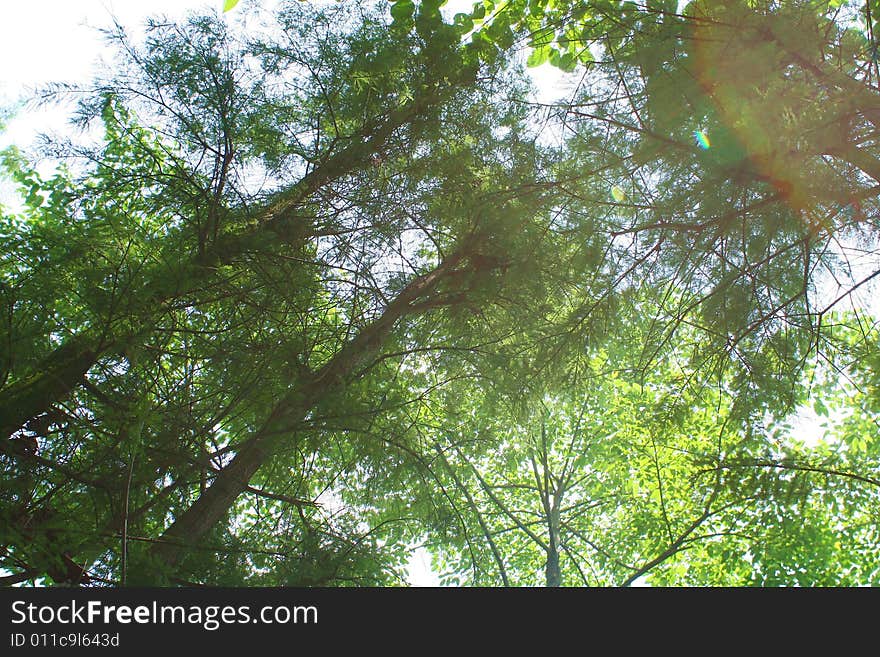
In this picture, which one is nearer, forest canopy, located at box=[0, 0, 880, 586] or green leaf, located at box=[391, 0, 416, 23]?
forest canopy, located at box=[0, 0, 880, 586]

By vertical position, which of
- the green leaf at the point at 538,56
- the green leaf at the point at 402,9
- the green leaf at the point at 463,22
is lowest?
the green leaf at the point at 402,9

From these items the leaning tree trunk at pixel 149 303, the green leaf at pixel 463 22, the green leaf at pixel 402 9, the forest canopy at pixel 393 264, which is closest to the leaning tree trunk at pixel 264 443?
the forest canopy at pixel 393 264

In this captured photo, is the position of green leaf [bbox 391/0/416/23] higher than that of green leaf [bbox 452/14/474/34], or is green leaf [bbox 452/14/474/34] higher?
green leaf [bbox 452/14/474/34]

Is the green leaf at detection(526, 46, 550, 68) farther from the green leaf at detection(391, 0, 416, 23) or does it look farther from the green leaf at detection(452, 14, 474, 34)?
the green leaf at detection(391, 0, 416, 23)

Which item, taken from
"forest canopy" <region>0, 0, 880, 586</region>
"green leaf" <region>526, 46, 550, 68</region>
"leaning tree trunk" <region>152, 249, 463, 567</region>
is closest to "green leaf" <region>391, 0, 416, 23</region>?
"forest canopy" <region>0, 0, 880, 586</region>

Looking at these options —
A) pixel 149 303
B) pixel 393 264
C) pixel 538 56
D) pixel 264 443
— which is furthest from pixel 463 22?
pixel 264 443

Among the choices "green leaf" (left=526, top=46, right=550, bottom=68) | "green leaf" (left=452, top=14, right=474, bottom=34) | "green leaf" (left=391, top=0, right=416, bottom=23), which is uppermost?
"green leaf" (left=452, top=14, right=474, bottom=34)

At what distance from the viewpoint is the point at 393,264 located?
3.86 metres

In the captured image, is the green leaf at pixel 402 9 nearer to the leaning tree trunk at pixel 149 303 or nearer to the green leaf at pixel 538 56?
the leaning tree trunk at pixel 149 303

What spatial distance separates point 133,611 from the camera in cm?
150

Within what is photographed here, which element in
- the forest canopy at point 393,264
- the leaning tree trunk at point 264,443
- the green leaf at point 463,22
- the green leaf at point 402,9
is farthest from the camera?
the green leaf at point 463,22

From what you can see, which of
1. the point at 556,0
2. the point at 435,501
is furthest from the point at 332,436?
the point at 556,0

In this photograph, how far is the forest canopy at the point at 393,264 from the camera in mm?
2352

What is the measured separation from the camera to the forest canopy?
2.35 m
